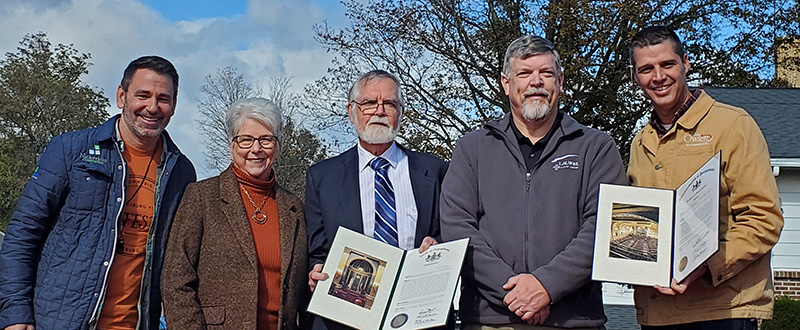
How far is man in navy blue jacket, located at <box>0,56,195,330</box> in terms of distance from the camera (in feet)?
13.3

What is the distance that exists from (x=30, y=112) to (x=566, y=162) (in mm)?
42315

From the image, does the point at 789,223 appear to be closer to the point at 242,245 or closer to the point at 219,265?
the point at 242,245

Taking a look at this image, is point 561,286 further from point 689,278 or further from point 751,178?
point 751,178

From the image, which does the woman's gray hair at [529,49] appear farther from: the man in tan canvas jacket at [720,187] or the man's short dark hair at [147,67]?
the man's short dark hair at [147,67]

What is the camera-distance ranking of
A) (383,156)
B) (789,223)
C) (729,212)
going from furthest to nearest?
(789,223)
(383,156)
(729,212)

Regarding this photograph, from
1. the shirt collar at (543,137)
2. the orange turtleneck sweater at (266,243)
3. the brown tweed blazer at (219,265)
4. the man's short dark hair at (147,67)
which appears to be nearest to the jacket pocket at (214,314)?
the brown tweed blazer at (219,265)

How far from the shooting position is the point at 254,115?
4.48m

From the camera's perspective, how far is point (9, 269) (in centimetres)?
404

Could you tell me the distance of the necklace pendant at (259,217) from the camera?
14.4ft

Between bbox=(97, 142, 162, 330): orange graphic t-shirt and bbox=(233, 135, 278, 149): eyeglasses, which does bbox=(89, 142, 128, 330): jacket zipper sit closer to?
bbox=(97, 142, 162, 330): orange graphic t-shirt

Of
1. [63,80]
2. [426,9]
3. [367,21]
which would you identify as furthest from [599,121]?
[63,80]

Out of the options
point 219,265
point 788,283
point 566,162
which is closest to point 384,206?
point 219,265

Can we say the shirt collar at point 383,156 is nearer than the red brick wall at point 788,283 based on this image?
Yes

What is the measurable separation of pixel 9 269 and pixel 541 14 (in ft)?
59.9
